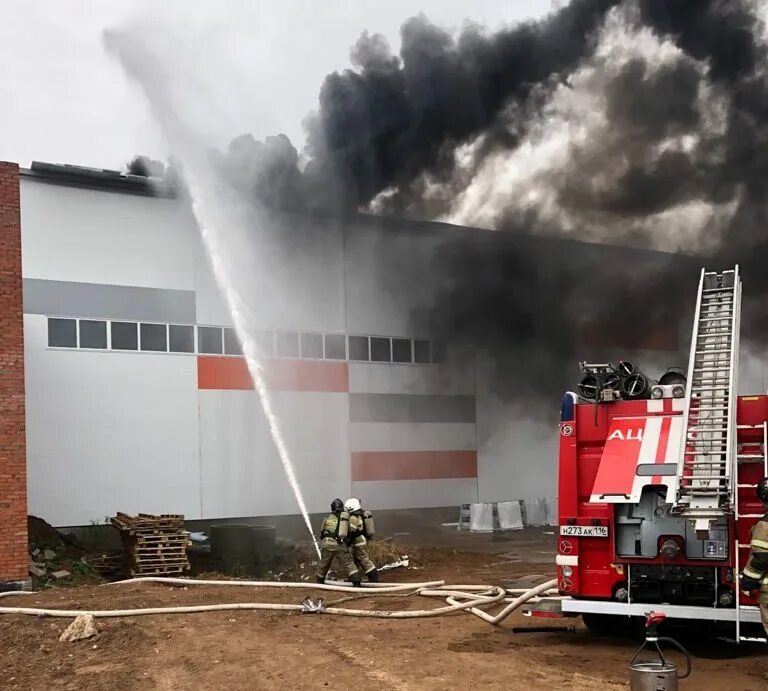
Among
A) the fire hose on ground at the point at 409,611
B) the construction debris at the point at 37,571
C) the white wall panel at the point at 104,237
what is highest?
the white wall panel at the point at 104,237

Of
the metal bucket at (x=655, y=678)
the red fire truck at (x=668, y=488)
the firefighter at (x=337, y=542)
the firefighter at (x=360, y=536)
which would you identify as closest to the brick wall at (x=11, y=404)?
the firefighter at (x=337, y=542)

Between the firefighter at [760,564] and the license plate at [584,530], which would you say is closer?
the firefighter at [760,564]

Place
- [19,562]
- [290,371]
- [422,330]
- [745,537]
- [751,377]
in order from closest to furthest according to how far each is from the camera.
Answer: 1. [745,537]
2. [19,562]
3. [290,371]
4. [422,330]
5. [751,377]

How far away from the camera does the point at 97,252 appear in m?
18.2

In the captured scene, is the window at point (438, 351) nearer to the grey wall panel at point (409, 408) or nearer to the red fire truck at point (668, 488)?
the grey wall panel at point (409, 408)

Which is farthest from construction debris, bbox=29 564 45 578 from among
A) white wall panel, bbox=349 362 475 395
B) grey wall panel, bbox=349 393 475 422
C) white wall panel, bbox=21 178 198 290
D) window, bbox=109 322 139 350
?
white wall panel, bbox=349 362 475 395

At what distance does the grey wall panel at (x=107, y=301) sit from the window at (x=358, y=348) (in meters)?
4.04

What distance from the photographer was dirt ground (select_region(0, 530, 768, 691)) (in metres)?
6.76

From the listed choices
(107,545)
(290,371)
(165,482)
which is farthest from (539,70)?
(107,545)

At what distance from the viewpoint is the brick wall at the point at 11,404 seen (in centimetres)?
1184

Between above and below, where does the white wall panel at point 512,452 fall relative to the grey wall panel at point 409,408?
below

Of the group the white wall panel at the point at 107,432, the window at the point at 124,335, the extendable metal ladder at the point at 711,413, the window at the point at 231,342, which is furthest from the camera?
the window at the point at 231,342

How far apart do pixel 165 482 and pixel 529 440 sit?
10475 millimetres

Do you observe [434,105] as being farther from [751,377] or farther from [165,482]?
[751,377]
